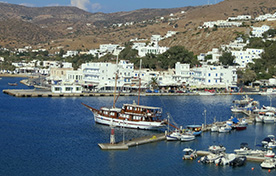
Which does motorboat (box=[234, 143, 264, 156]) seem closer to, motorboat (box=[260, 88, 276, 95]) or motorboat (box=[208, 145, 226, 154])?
motorboat (box=[208, 145, 226, 154])

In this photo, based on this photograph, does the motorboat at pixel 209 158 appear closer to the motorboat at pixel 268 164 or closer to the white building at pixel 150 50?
the motorboat at pixel 268 164

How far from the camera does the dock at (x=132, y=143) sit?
3866 centimetres

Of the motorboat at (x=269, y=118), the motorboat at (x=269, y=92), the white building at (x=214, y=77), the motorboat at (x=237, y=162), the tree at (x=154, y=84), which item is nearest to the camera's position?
the motorboat at (x=237, y=162)

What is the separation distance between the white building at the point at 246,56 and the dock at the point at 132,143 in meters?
66.7

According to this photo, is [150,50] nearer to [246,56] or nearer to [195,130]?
[246,56]

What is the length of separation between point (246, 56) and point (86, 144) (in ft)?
239

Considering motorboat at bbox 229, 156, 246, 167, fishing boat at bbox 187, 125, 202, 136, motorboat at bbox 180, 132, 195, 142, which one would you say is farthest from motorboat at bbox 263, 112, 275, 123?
motorboat at bbox 229, 156, 246, 167

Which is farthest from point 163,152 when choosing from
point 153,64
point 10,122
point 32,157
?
point 153,64

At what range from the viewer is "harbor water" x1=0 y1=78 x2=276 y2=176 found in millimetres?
34375

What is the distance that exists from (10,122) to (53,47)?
141924 mm

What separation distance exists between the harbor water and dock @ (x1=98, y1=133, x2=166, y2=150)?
60 centimetres

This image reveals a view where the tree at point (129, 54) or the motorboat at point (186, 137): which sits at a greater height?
the tree at point (129, 54)

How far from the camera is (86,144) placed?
135 feet

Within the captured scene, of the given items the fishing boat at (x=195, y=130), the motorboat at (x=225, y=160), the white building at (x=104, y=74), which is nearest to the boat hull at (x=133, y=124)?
the fishing boat at (x=195, y=130)
